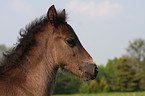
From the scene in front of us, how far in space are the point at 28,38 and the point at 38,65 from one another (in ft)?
2.17

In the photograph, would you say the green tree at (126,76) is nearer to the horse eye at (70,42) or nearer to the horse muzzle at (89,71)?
the horse muzzle at (89,71)

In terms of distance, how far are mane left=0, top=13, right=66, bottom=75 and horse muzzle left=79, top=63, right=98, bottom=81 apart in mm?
1160

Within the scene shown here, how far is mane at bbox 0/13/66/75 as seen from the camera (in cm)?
391

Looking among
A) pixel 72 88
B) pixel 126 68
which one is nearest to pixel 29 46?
pixel 126 68

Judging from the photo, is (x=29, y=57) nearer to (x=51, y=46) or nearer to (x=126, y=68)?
(x=51, y=46)

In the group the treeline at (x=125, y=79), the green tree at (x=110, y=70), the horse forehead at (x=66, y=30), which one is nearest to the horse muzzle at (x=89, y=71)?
the horse forehead at (x=66, y=30)

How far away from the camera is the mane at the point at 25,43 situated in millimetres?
3906

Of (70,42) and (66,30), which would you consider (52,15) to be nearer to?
(66,30)

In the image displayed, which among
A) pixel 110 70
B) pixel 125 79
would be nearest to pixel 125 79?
pixel 125 79

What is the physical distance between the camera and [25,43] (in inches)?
157

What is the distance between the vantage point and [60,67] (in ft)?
13.0

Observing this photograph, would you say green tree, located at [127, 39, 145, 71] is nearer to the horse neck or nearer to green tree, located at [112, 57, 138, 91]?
green tree, located at [112, 57, 138, 91]

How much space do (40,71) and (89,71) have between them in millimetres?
1016

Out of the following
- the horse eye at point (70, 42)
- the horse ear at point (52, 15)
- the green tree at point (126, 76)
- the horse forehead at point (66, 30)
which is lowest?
the horse eye at point (70, 42)
